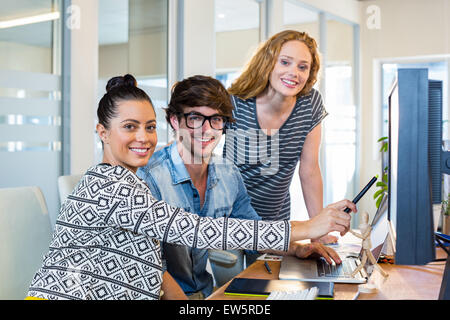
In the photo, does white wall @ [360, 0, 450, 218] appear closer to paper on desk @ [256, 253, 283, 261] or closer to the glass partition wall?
the glass partition wall

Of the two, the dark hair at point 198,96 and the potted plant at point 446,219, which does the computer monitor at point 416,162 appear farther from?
the potted plant at point 446,219

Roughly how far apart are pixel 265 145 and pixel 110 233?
1027 mm

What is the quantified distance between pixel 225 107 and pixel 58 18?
1.28m

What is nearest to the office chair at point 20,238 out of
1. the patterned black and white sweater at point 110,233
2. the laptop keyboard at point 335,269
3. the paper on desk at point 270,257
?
the patterned black and white sweater at point 110,233

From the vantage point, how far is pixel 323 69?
4.80 meters

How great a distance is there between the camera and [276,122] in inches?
81.0

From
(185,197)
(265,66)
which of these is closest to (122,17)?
(265,66)

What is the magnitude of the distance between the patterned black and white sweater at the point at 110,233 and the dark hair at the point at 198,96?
Answer: 0.41 m

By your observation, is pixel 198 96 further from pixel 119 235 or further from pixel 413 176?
pixel 413 176

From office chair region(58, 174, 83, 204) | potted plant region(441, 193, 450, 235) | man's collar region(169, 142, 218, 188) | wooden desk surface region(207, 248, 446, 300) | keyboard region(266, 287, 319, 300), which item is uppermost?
man's collar region(169, 142, 218, 188)

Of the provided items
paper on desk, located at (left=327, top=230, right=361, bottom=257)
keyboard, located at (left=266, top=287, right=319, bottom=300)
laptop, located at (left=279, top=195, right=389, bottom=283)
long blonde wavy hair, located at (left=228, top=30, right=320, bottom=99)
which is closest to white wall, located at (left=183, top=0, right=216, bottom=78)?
long blonde wavy hair, located at (left=228, top=30, right=320, bottom=99)

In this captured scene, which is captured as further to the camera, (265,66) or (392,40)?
(392,40)

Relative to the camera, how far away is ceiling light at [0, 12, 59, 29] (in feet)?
7.04

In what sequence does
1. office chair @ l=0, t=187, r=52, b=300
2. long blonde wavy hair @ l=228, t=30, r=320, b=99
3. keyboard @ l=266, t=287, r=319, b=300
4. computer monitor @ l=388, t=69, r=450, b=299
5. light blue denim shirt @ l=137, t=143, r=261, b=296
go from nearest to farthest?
computer monitor @ l=388, t=69, r=450, b=299
keyboard @ l=266, t=287, r=319, b=300
office chair @ l=0, t=187, r=52, b=300
light blue denim shirt @ l=137, t=143, r=261, b=296
long blonde wavy hair @ l=228, t=30, r=320, b=99
